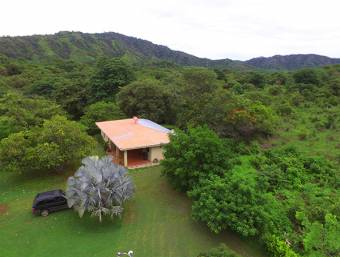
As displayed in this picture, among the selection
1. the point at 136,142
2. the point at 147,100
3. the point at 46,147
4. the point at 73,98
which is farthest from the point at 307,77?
the point at 46,147

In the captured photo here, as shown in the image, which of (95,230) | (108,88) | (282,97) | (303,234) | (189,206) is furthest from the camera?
(282,97)

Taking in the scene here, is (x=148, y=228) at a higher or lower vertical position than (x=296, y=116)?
lower

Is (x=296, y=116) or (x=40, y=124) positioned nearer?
(x=40, y=124)

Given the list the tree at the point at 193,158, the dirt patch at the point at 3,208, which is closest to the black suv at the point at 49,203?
the dirt patch at the point at 3,208

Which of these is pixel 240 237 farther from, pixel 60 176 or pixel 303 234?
pixel 60 176

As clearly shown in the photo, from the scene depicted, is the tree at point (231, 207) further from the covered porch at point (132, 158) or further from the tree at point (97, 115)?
the tree at point (97, 115)

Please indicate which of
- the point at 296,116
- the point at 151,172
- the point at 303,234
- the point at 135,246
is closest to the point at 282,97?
the point at 296,116

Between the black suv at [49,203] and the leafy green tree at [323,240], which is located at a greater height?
the leafy green tree at [323,240]

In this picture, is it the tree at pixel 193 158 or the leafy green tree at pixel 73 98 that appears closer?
the tree at pixel 193 158
